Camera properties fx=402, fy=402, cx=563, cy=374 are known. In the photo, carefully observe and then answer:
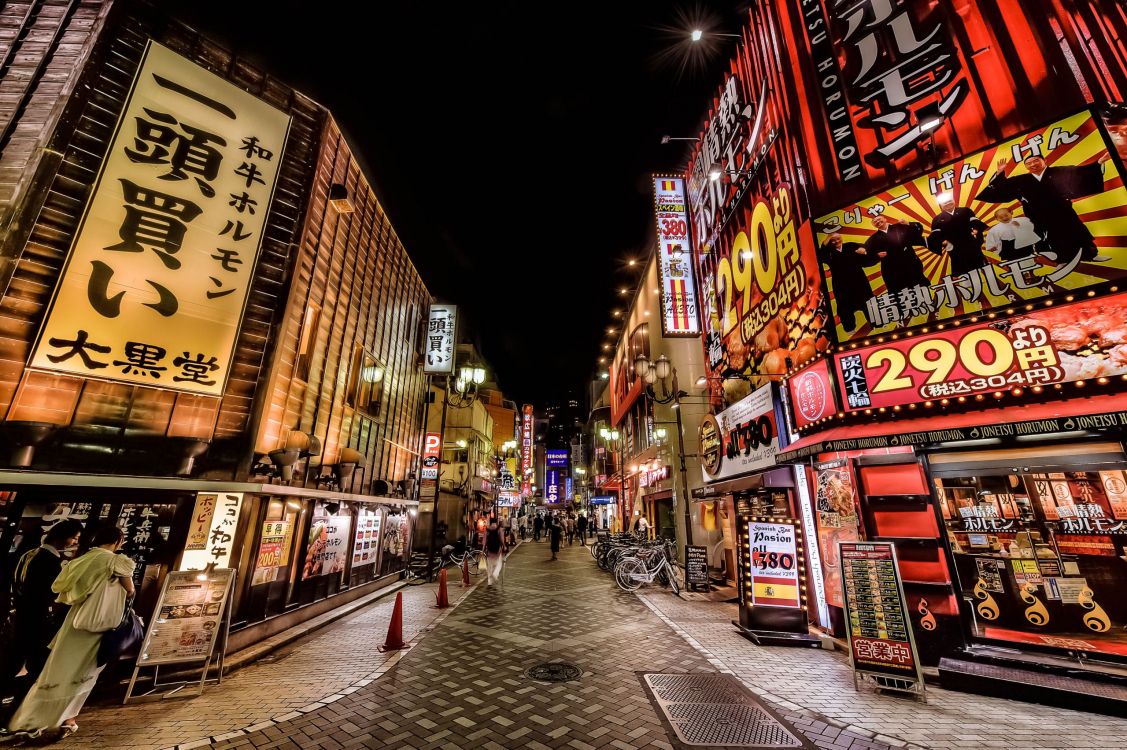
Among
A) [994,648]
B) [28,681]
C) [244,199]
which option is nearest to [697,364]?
[994,648]

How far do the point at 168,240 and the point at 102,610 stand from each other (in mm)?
5927

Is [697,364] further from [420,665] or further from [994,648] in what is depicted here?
[420,665]

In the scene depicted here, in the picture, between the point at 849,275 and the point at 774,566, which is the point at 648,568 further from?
the point at 849,275

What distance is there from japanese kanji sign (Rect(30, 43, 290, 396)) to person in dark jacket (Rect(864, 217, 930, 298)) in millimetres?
12144

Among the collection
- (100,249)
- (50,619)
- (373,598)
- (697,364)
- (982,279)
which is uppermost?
(697,364)

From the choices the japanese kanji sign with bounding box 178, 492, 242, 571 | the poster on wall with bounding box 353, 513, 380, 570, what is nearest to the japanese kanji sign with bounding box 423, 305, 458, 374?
the poster on wall with bounding box 353, 513, 380, 570

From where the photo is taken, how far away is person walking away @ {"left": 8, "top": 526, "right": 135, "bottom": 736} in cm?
437

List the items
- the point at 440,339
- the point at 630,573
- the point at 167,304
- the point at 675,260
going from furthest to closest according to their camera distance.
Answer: the point at 440,339 → the point at 675,260 → the point at 630,573 → the point at 167,304

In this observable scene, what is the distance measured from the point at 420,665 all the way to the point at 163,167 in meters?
10.0

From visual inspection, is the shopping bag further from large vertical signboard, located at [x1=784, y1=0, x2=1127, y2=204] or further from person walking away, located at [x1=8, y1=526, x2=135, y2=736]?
large vertical signboard, located at [x1=784, y1=0, x2=1127, y2=204]

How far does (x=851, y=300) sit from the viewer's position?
7645 mm

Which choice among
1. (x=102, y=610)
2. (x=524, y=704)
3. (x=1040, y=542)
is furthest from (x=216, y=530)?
(x=1040, y=542)

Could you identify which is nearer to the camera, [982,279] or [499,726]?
[499,726]

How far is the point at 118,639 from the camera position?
16.1 ft
